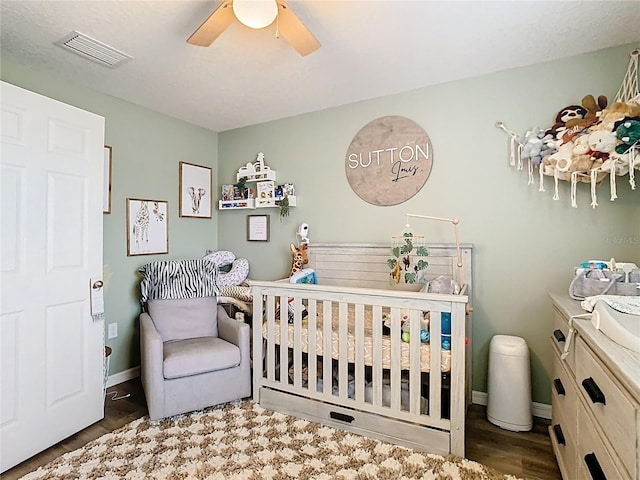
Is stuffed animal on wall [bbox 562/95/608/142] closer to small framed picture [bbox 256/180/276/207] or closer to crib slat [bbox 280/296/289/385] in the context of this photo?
crib slat [bbox 280/296/289/385]

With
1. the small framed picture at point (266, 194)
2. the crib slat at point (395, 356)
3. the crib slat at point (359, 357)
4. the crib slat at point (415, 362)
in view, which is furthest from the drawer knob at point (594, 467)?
the small framed picture at point (266, 194)

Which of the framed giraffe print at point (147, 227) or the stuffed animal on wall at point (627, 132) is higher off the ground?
the stuffed animal on wall at point (627, 132)

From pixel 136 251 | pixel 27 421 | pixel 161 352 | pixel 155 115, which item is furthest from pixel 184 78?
pixel 27 421

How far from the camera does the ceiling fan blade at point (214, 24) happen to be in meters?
1.51

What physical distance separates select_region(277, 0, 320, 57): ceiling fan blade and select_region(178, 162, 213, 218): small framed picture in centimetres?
207

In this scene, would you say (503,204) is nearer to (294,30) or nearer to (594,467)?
(594,467)

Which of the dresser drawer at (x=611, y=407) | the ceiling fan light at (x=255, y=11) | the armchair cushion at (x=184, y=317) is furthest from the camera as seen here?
the armchair cushion at (x=184, y=317)

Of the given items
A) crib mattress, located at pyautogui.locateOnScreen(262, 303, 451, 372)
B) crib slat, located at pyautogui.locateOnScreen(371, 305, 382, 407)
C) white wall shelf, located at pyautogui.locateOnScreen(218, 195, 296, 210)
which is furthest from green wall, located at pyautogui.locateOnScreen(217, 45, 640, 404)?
crib slat, located at pyautogui.locateOnScreen(371, 305, 382, 407)

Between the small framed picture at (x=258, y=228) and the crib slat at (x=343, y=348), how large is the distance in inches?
61.7

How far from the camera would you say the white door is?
179 centimetres

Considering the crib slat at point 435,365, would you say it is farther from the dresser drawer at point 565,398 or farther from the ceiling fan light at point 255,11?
the ceiling fan light at point 255,11

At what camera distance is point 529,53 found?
2.15m

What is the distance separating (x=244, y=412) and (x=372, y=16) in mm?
2496

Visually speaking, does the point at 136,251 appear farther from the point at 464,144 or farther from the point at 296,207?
the point at 464,144
